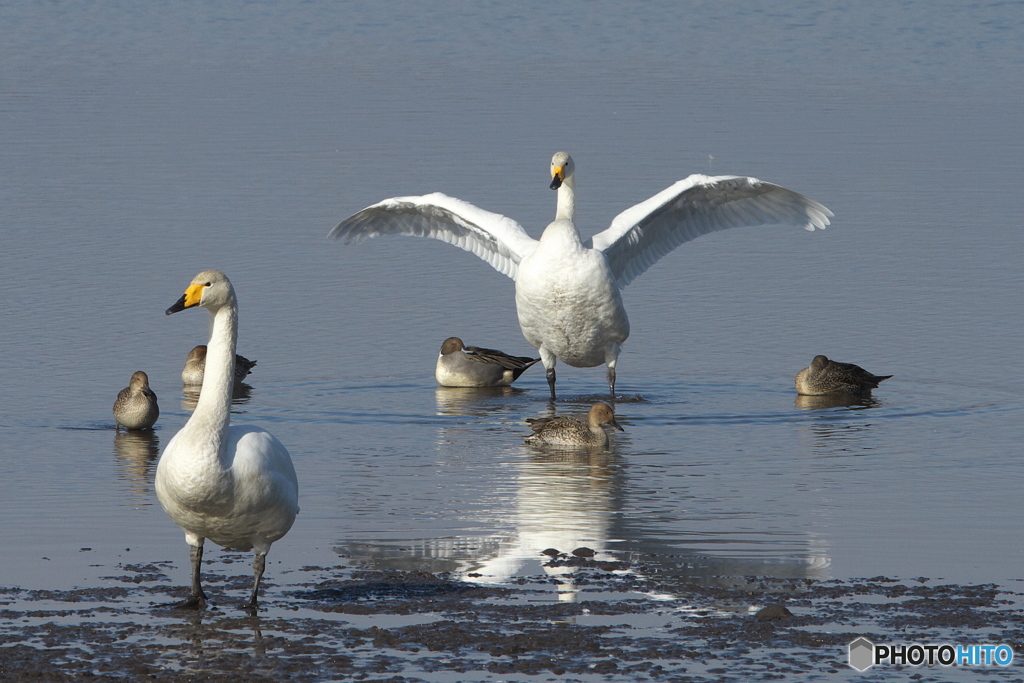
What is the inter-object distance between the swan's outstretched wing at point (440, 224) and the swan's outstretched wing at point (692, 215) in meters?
0.90

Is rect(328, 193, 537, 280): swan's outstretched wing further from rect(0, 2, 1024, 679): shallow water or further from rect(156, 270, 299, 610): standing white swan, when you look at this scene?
rect(156, 270, 299, 610): standing white swan

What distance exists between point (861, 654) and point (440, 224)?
903 centimetres

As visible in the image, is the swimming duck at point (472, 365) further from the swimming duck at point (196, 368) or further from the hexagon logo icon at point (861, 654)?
the hexagon logo icon at point (861, 654)

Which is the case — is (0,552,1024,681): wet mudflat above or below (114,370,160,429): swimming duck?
below

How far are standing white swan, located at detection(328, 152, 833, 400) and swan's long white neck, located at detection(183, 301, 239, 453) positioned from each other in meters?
5.61

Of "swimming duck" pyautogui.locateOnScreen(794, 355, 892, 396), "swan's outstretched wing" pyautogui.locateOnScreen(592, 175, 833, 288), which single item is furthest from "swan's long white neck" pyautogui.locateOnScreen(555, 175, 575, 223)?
"swimming duck" pyautogui.locateOnScreen(794, 355, 892, 396)

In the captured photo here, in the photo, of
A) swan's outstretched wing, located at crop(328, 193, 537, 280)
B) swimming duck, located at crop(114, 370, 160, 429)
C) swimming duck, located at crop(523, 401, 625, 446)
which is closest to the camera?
swimming duck, located at crop(523, 401, 625, 446)

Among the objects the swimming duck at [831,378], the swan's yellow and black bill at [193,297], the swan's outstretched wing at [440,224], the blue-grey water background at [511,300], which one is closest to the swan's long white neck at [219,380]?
the swan's yellow and black bill at [193,297]

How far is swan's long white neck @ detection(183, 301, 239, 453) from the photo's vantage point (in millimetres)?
7109

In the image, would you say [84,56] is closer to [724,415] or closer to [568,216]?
[568,216]

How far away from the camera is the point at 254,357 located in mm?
13523

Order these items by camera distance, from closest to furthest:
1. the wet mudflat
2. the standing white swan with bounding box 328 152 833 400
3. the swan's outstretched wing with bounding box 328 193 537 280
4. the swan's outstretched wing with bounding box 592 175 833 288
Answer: the wet mudflat → the standing white swan with bounding box 328 152 833 400 → the swan's outstretched wing with bounding box 592 175 833 288 → the swan's outstretched wing with bounding box 328 193 537 280

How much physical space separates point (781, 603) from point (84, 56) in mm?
26714

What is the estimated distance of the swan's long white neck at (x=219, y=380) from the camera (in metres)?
7.11
